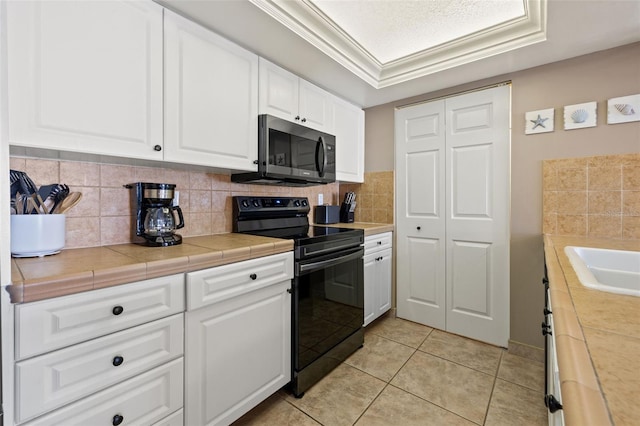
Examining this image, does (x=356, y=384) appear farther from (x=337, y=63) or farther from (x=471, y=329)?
(x=337, y=63)

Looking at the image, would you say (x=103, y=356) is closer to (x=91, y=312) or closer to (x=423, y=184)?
(x=91, y=312)

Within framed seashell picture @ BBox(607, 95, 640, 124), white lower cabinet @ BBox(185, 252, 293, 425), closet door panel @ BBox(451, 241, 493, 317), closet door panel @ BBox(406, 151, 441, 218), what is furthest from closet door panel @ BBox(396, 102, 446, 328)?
white lower cabinet @ BBox(185, 252, 293, 425)

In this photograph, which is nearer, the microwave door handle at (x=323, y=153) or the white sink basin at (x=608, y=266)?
the white sink basin at (x=608, y=266)

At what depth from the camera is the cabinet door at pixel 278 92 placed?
1.85 m

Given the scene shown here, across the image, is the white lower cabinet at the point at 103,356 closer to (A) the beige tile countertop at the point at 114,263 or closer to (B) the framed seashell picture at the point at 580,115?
(A) the beige tile countertop at the point at 114,263

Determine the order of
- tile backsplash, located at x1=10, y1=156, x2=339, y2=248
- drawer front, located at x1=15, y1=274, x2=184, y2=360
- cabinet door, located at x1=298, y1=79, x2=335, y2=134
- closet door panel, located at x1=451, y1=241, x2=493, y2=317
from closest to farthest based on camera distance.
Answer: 1. drawer front, located at x1=15, y1=274, x2=184, y2=360
2. tile backsplash, located at x1=10, y1=156, x2=339, y2=248
3. cabinet door, located at x1=298, y1=79, x2=335, y2=134
4. closet door panel, located at x1=451, y1=241, x2=493, y2=317

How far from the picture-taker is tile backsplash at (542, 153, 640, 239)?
174cm

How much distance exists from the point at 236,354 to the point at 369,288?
135 centimetres

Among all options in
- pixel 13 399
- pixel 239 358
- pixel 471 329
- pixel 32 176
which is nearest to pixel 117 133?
pixel 32 176

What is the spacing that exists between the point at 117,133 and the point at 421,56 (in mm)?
2034

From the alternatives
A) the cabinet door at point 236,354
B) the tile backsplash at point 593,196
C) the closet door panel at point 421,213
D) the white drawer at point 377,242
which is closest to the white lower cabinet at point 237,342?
the cabinet door at point 236,354

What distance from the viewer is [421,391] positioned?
174 centimetres

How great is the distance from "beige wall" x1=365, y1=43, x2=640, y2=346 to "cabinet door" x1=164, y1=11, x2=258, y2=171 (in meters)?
1.82

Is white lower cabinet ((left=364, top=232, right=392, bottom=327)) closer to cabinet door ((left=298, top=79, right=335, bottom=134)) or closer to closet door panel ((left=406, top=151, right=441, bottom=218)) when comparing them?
closet door panel ((left=406, top=151, right=441, bottom=218))
